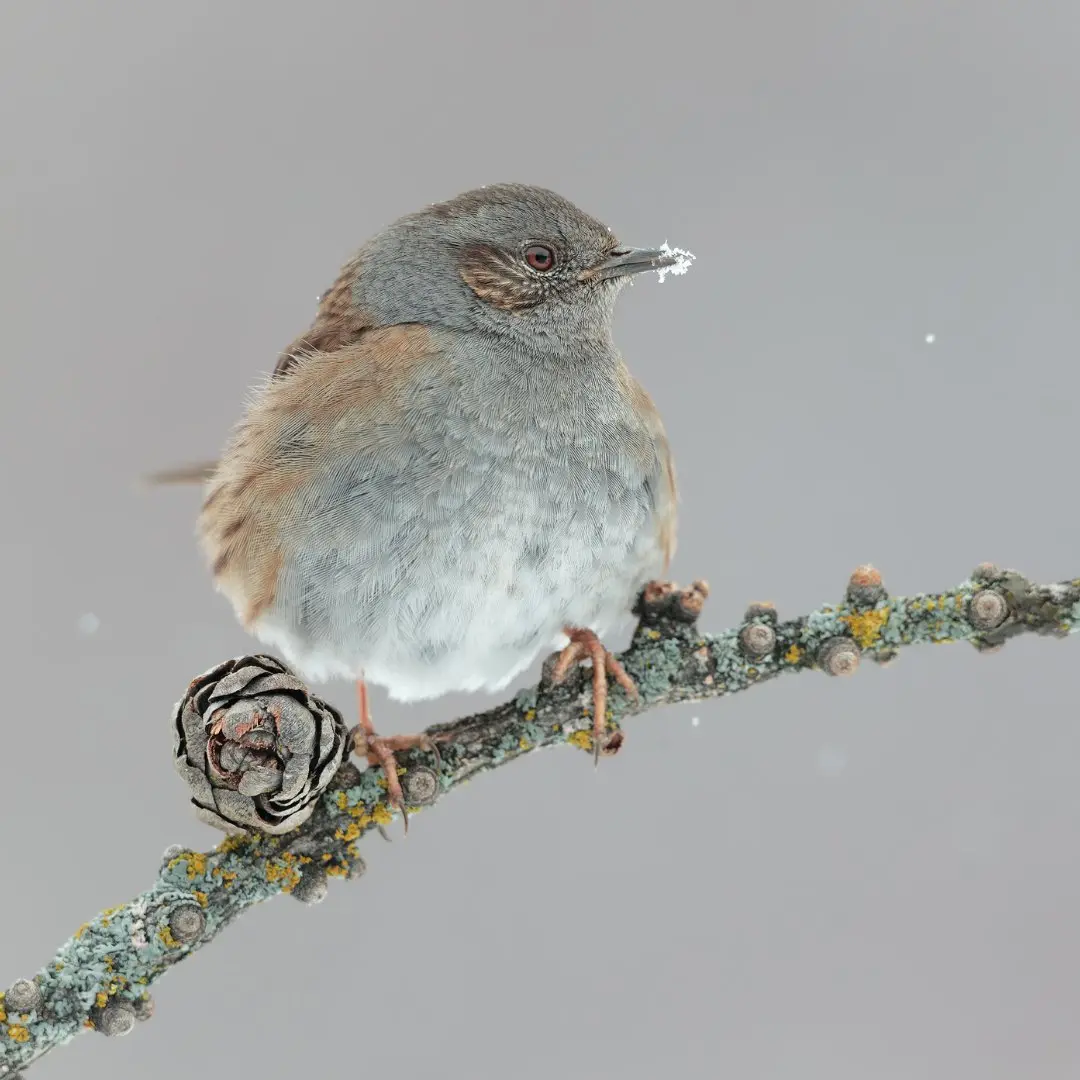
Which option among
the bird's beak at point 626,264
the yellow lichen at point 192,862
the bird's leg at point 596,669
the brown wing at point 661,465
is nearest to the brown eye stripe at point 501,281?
the bird's beak at point 626,264

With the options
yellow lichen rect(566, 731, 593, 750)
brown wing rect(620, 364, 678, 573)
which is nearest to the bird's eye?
brown wing rect(620, 364, 678, 573)

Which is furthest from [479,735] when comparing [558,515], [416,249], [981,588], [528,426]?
[416,249]

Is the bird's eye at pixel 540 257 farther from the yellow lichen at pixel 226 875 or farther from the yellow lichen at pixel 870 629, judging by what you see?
the yellow lichen at pixel 226 875

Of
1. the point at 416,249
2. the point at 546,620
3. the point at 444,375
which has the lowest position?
the point at 546,620

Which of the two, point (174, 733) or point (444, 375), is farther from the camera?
point (444, 375)

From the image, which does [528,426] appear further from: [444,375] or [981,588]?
[981,588]

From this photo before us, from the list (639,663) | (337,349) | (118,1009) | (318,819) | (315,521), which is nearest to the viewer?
(118,1009)

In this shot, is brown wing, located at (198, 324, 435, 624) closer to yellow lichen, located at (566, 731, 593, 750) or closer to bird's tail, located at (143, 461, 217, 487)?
bird's tail, located at (143, 461, 217, 487)
